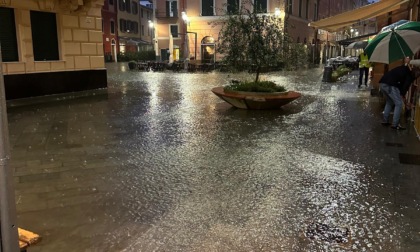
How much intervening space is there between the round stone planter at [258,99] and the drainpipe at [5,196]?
8.66m

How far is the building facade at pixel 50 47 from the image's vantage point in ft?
43.4

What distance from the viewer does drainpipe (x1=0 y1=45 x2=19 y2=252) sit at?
8.50ft

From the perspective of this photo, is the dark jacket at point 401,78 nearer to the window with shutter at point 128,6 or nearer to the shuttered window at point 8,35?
the shuttered window at point 8,35

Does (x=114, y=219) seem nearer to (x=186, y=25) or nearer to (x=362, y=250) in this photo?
(x=362, y=250)

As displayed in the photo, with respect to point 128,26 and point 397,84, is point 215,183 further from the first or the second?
point 128,26

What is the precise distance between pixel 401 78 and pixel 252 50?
4.30 meters

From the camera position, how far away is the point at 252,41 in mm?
11688

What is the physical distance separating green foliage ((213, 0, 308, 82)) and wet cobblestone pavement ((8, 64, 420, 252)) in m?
2.18

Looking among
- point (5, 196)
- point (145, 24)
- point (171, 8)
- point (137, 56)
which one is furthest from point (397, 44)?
point (145, 24)

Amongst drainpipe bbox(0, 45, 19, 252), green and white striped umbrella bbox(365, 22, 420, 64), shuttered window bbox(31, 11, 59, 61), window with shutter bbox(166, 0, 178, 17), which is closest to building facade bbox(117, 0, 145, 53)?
window with shutter bbox(166, 0, 178, 17)

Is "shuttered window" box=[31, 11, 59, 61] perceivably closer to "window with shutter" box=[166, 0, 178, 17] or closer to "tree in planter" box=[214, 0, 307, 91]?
"tree in planter" box=[214, 0, 307, 91]

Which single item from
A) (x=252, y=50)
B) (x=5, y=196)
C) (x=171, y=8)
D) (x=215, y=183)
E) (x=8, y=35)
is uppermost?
(x=171, y=8)

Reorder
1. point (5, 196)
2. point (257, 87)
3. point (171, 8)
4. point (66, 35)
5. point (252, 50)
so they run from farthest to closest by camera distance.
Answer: point (171, 8)
point (66, 35)
point (252, 50)
point (257, 87)
point (5, 196)

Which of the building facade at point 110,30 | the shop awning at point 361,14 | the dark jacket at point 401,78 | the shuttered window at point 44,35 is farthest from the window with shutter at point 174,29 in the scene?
the dark jacket at point 401,78
